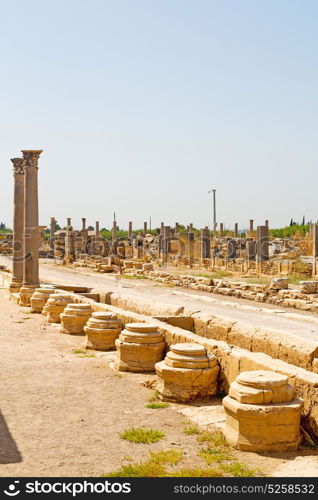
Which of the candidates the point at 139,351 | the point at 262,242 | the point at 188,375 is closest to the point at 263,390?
the point at 188,375

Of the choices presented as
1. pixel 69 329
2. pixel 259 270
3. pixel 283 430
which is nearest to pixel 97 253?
pixel 259 270

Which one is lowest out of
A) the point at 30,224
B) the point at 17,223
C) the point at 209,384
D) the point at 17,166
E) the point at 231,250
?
the point at 209,384

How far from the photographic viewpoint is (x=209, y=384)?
681 cm

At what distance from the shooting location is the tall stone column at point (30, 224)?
16781mm

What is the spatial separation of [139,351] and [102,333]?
5.78 feet

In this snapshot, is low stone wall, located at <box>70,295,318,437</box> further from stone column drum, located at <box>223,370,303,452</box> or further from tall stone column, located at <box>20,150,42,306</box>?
tall stone column, located at <box>20,150,42,306</box>

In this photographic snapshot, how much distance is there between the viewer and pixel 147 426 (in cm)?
579

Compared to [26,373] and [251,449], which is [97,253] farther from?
[251,449]

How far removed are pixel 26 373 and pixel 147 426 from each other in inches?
111

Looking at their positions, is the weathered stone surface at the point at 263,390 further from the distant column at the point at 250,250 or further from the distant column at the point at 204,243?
the distant column at the point at 204,243

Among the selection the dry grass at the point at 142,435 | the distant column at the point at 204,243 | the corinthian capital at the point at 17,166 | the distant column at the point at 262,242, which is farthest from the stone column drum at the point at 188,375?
the distant column at the point at 204,243

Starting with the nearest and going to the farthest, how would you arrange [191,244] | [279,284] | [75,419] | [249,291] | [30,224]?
[75,419], [30,224], [279,284], [249,291], [191,244]

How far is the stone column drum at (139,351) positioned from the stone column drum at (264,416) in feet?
9.56

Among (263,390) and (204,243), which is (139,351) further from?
(204,243)
